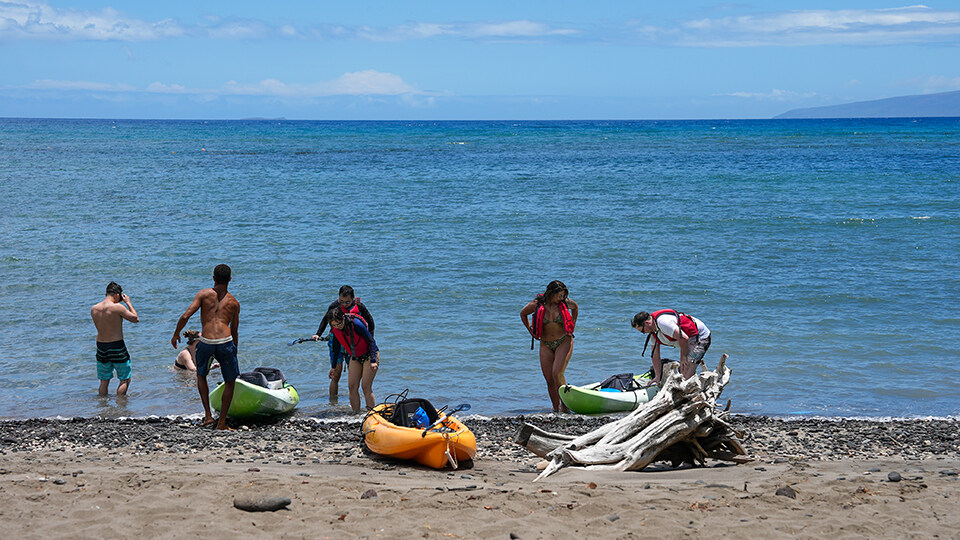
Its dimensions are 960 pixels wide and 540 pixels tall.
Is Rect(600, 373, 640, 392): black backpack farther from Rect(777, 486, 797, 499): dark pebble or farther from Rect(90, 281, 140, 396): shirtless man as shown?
Rect(90, 281, 140, 396): shirtless man

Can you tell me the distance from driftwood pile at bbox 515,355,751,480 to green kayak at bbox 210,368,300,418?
3.09 metres

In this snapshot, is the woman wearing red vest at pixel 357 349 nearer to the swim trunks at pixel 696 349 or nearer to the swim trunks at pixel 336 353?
the swim trunks at pixel 336 353

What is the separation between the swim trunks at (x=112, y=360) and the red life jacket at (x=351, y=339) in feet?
9.06

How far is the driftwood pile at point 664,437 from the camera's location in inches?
278

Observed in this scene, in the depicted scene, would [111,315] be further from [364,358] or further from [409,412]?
[409,412]

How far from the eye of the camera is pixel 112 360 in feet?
33.1

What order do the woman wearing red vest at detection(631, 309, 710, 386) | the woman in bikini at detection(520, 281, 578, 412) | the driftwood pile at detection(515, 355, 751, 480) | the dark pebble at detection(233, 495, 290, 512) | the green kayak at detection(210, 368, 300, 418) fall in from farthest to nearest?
the woman in bikini at detection(520, 281, 578, 412) < the woman wearing red vest at detection(631, 309, 710, 386) < the green kayak at detection(210, 368, 300, 418) < the driftwood pile at detection(515, 355, 751, 480) < the dark pebble at detection(233, 495, 290, 512)

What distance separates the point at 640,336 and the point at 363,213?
15.7m

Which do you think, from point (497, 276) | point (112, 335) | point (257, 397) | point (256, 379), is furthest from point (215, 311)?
point (497, 276)

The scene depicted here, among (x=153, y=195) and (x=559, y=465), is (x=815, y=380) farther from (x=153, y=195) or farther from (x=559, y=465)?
(x=153, y=195)

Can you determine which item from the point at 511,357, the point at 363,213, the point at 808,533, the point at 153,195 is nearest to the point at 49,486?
the point at 808,533

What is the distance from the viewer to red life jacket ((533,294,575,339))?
374 inches

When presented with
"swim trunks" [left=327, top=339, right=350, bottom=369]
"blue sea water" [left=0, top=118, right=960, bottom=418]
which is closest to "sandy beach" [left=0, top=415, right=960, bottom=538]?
"swim trunks" [left=327, top=339, right=350, bottom=369]

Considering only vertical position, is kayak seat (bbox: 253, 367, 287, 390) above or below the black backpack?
above
